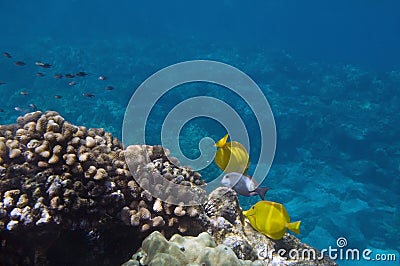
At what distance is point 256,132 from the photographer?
1794cm

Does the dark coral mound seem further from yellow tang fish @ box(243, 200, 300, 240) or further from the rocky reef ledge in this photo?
yellow tang fish @ box(243, 200, 300, 240)

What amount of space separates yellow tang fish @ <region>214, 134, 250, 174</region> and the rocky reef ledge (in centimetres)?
47

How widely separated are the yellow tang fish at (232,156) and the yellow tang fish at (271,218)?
1.91 ft

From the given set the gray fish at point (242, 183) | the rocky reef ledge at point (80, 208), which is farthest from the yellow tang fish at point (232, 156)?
the rocky reef ledge at point (80, 208)

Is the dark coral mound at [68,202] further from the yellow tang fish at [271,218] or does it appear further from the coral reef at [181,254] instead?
the yellow tang fish at [271,218]

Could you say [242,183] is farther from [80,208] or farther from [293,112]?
[293,112]

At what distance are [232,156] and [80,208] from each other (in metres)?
1.75

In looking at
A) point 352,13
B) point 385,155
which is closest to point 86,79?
point 385,155

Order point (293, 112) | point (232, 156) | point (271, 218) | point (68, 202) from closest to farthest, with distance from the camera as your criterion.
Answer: point (68, 202) < point (271, 218) < point (232, 156) < point (293, 112)

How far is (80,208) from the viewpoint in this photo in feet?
9.05

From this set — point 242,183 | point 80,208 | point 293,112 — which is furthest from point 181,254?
point 293,112

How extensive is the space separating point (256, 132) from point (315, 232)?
6.63 metres

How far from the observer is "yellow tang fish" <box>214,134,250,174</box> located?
363 centimetres

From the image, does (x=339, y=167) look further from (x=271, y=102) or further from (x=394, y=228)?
(x=271, y=102)
